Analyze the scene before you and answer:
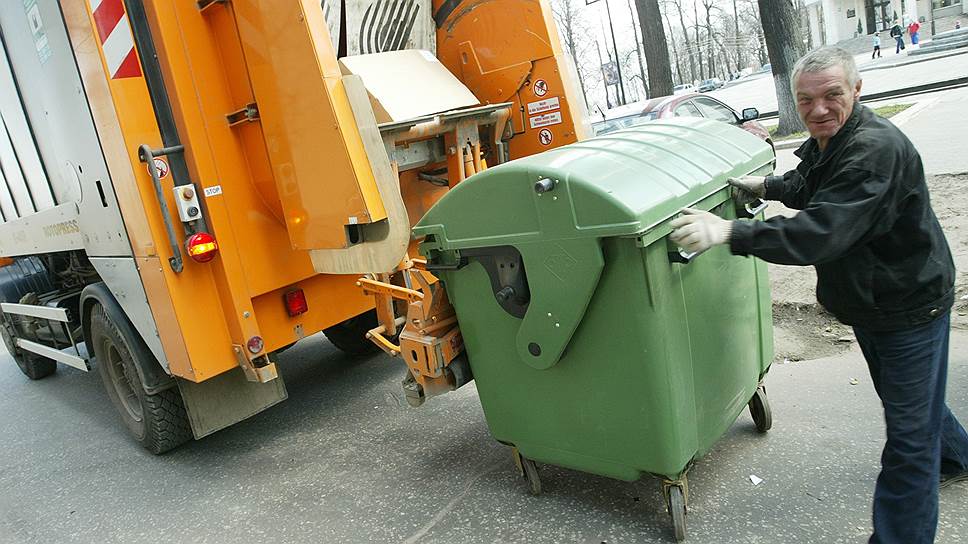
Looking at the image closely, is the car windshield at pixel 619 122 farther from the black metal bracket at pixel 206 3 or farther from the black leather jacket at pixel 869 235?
the black leather jacket at pixel 869 235

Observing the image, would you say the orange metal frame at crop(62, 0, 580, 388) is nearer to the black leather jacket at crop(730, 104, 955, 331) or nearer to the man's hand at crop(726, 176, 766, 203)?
the man's hand at crop(726, 176, 766, 203)

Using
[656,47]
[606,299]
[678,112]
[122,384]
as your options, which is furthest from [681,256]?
[656,47]

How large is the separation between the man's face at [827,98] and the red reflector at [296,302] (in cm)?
253

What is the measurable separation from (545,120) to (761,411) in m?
2.08

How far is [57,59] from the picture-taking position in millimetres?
3256

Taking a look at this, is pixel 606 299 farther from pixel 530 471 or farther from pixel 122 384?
pixel 122 384

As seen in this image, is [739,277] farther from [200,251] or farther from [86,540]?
[86,540]

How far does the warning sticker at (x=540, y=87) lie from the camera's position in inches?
153

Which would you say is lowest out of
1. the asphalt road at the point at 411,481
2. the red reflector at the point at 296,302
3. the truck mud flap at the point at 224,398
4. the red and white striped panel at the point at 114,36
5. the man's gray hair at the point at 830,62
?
the asphalt road at the point at 411,481

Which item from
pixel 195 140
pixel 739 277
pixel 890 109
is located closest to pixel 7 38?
pixel 195 140

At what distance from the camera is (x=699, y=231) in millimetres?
1957

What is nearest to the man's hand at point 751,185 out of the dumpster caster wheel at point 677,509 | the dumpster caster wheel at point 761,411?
the dumpster caster wheel at point 761,411

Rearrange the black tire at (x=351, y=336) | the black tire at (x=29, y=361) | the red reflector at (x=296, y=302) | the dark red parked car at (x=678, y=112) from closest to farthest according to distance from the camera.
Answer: the red reflector at (x=296, y=302)
the black tire at (x=351, y=336)
the black tire at (x=29, y=361)
the dark red parked car at (x=678, y=112)

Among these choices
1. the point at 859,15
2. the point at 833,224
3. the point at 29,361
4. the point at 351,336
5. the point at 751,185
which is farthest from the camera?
the point at 859,15
